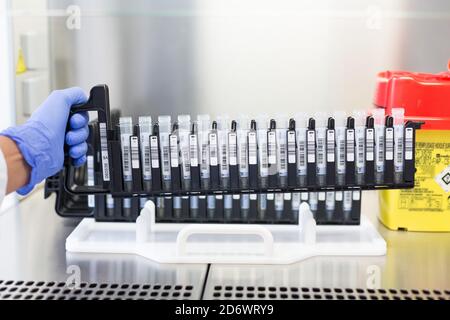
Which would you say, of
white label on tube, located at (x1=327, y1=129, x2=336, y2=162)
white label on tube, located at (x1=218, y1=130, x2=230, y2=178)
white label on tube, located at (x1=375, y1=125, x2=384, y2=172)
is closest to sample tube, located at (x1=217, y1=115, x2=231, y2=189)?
white label on tube, located at (x1=218, y1=130, x2=230, y2=178)

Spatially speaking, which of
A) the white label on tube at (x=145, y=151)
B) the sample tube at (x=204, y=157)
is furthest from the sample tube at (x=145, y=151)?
the sample tube at (x=204, y=157)

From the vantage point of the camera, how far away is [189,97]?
A: 1.90m

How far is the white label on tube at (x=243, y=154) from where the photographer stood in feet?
4.11

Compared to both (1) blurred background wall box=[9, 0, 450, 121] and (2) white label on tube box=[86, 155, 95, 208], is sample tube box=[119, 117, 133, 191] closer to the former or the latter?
(2) white label on tube box=[86, 155, 95, 208]

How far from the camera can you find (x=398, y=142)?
1.24 meters

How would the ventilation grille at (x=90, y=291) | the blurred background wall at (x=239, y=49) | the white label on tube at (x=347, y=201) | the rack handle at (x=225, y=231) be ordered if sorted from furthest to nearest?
the blurred background wall at (x=239, y=49), the white label on tube at (x=347, y=201), the rack handle at (x=225, y=231), the ventilation grille at (x=90, y=291)

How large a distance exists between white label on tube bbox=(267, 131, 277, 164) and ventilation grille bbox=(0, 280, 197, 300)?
0.32 meters

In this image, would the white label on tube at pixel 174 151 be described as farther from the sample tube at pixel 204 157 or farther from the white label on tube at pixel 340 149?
the white label on tube at pixel 340 149

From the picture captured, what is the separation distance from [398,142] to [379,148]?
0.13 ft

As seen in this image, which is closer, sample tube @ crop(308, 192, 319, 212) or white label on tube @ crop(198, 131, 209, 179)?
white label on tube @ crop(198, 131, 209, 179)

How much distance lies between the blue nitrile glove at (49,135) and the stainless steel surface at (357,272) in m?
0.39

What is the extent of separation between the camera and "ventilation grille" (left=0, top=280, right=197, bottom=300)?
1.07m

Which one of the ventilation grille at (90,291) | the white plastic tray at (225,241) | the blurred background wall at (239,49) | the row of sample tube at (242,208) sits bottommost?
the ventilation grille at (90,291)

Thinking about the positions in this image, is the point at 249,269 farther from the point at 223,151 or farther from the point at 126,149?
the point at 126,149
